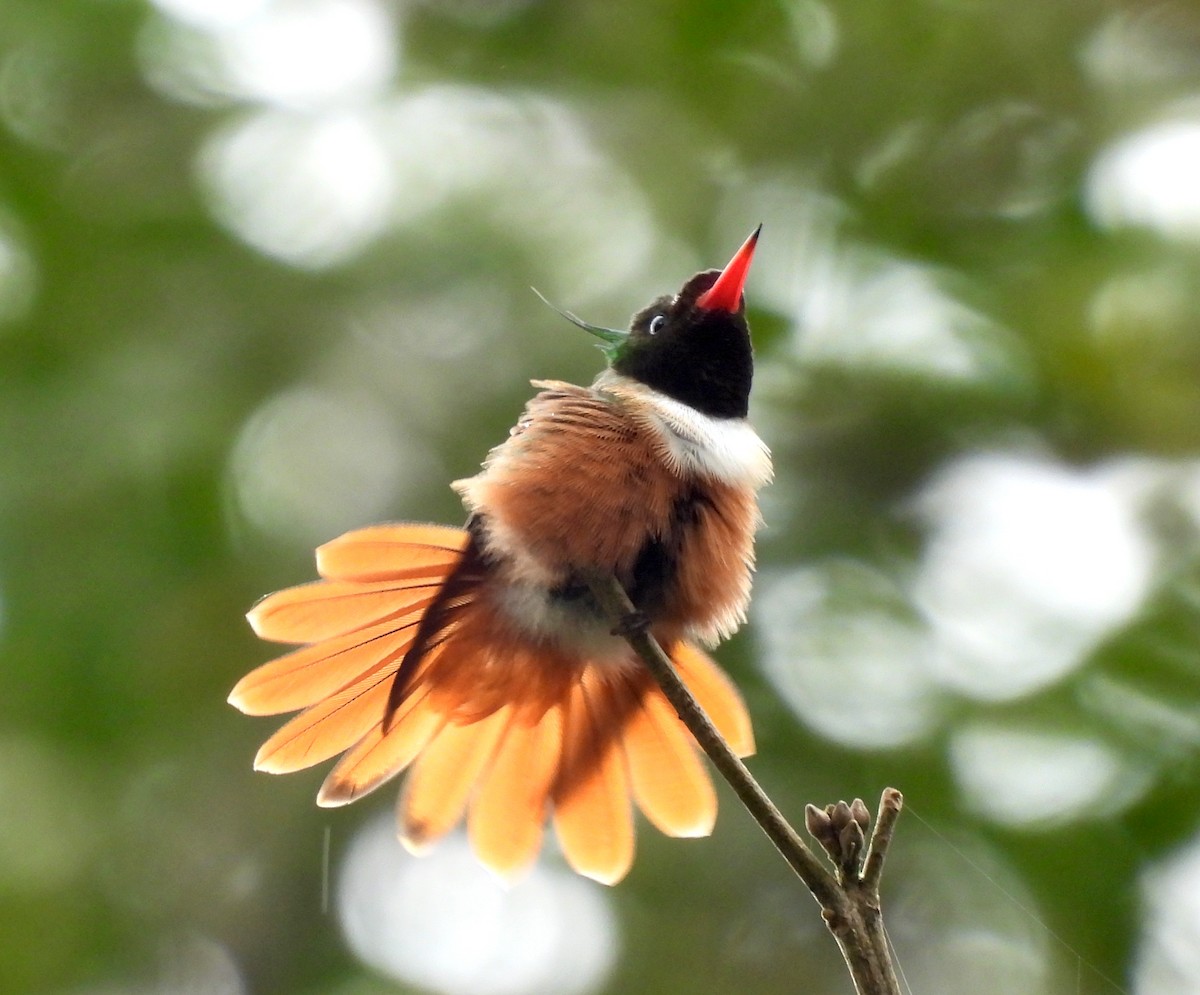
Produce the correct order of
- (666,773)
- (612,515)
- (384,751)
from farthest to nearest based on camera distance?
(666,773)
(384,751)
(612,515)

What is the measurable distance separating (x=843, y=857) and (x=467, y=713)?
4.13 feet

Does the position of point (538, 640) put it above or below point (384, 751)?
above

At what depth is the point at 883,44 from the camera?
586 cm

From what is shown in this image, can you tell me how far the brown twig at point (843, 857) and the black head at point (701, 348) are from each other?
149 cm

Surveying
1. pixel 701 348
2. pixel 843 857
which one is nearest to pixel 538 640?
pixel 701 348

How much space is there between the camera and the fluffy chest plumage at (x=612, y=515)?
2.68 metres

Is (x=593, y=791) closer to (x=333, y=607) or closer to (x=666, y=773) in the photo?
(x=666, y=773)

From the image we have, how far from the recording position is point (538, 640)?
287cm

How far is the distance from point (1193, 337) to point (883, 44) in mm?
1956

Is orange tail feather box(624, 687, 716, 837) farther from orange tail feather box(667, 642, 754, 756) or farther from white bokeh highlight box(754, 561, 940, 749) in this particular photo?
white bokeh highlight box(754, 561, 940, 749)

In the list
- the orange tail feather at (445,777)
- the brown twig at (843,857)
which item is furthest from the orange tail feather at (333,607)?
the brown twig at (843,857)

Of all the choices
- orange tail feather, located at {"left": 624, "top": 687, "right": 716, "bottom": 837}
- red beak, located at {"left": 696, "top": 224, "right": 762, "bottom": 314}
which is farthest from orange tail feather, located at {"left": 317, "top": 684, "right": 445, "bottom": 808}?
red beak, located at {"left": 696, "top": 224, "right": 762, "bottom": 314}

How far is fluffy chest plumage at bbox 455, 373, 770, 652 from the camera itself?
2.68 meters

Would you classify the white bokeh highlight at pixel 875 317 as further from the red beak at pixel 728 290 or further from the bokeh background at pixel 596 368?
the red beak at pixel 728 290
